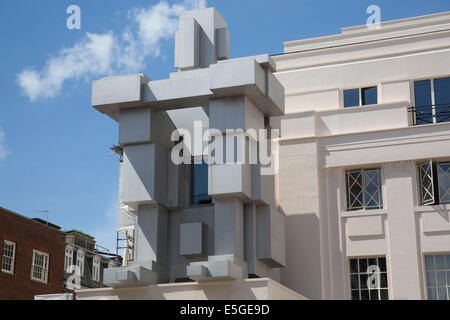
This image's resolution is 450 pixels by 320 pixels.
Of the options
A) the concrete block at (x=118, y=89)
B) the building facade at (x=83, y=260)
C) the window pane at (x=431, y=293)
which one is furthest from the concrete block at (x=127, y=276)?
the building facade at (x=83, y=260)

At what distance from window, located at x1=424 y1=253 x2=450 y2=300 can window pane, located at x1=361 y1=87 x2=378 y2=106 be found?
7047 mm

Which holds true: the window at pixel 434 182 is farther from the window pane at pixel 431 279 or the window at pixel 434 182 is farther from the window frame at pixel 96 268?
the window frame at pixel 96 268

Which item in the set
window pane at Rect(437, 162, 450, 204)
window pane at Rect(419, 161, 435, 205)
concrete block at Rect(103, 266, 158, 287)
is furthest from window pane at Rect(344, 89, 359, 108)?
concrete block at Rect(103, 266, 158, 287)

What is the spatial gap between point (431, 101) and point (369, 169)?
3.90m

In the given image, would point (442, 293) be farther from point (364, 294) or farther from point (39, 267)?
point (39, 267)

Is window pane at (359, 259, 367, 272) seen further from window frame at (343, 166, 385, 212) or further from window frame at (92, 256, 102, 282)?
window frame at (92, 256, 102, 282)

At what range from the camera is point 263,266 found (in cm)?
2727

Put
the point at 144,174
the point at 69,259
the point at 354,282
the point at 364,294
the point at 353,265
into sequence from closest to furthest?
1. the point at 144,174
2. the point at 364,294
3. the point at 354,282
4. the point at 353,265
5. the point at 69,259

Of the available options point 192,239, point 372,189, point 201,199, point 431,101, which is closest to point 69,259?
point 201,199

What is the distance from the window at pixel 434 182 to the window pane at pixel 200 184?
8312mm

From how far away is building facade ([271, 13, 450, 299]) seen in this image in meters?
28.4

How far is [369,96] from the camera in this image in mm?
31766
